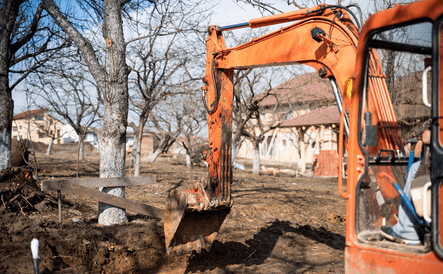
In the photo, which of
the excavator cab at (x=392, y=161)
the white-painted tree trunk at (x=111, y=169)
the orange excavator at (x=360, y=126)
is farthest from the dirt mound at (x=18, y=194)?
the excavator cab at (x=392, y=161)

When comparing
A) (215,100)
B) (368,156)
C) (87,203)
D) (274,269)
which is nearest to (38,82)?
(87,203)

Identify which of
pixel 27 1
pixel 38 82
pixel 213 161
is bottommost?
pixel 213 161

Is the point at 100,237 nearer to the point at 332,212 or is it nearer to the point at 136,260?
the point at 136,260

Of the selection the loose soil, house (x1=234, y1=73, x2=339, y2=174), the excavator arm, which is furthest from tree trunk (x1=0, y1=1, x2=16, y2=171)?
house (x1=234, y1=73, x2=339, y2=174)

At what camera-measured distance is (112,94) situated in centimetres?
709

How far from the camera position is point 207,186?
17.0 ft

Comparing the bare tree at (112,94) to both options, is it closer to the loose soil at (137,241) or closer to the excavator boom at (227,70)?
the loose soil at (137,241)

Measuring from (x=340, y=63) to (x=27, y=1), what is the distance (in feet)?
35.2

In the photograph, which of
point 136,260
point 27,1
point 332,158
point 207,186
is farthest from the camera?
point 332,158

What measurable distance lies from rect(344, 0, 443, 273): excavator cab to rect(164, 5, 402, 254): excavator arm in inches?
2.7

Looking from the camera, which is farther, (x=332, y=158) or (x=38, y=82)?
(x=332, y=158)

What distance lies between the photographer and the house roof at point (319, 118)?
22891 mm

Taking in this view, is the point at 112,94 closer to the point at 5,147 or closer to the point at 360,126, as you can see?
the point at 360,126

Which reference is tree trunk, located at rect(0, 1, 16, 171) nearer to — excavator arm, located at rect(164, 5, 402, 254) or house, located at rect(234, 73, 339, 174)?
excavator arm, located at rect(164, 5, 402, 254)
